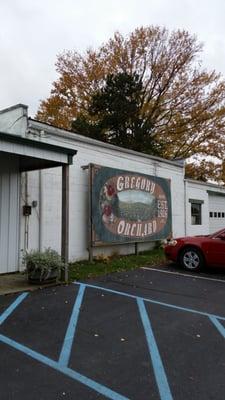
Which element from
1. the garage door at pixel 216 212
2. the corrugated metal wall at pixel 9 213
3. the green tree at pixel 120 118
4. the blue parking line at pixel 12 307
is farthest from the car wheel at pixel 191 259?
the green tree at pixel 120 118

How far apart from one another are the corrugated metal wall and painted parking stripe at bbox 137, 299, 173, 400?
442cm

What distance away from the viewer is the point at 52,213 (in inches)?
405

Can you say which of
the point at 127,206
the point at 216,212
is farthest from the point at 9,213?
the point at 216,212

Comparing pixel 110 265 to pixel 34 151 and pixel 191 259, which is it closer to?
pixel 191 259

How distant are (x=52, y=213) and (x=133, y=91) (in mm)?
16308

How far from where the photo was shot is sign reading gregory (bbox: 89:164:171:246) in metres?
11.1

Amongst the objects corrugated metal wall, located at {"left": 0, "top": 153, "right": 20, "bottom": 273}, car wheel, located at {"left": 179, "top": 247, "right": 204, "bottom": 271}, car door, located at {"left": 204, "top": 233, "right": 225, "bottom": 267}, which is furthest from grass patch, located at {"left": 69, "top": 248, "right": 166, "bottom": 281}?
car door, located at {"left": 204, "top": 233, "right": 225, "bottom": 267}

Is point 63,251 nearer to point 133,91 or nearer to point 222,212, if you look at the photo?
point 222,212

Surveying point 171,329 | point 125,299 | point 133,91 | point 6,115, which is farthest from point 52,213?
point 133,91

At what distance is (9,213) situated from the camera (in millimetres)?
9195

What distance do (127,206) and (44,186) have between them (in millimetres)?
3242

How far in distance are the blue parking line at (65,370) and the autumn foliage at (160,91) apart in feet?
70.7

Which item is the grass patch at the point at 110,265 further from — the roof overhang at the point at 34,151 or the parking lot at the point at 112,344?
the roof overhang at the point at 34,151

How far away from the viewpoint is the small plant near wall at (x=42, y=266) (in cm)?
780
